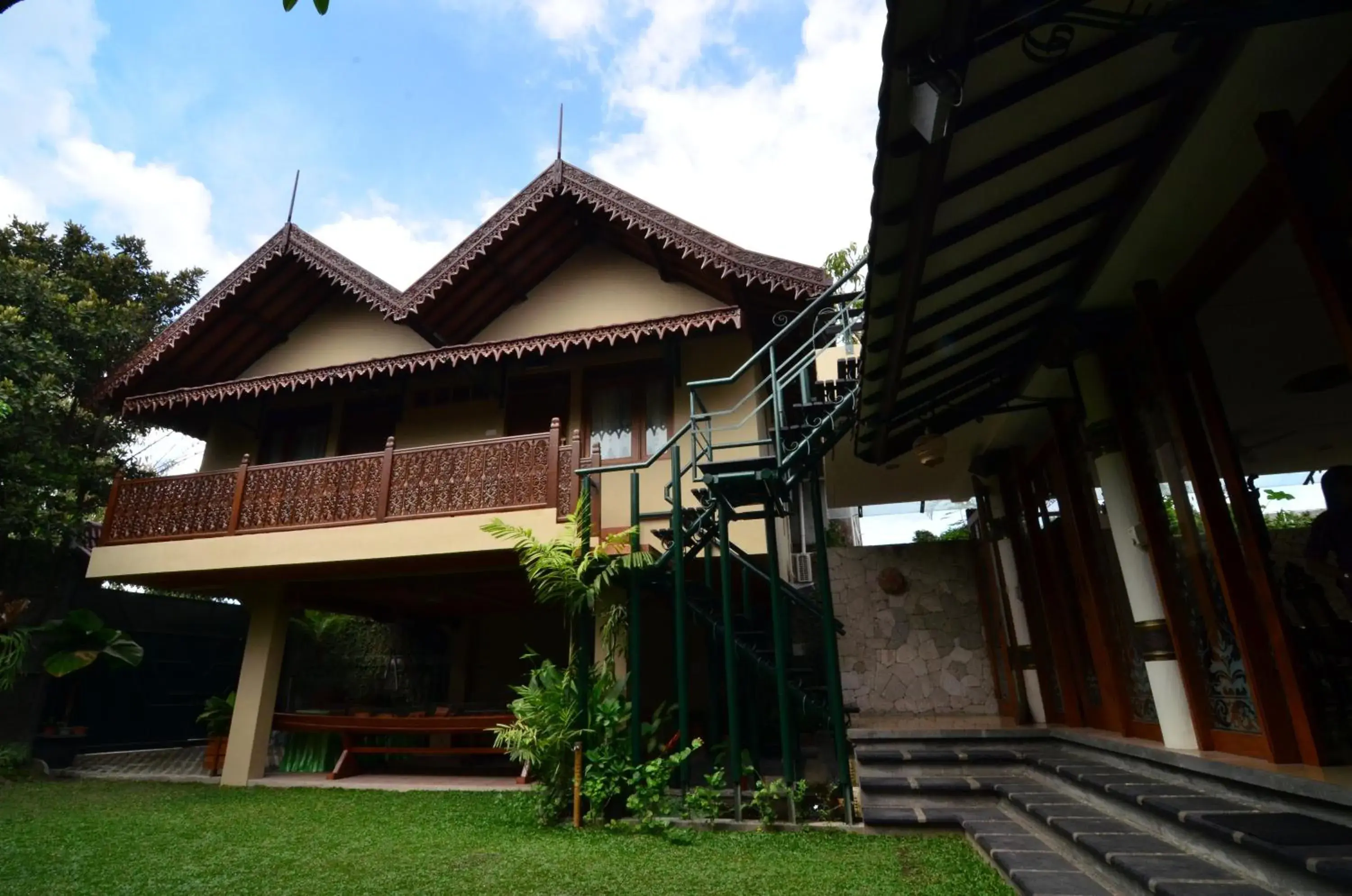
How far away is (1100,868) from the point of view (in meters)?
2.83

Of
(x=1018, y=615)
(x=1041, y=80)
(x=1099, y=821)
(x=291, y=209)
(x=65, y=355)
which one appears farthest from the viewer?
(x=65, y=355)

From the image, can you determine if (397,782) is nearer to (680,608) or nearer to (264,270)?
(680,608)

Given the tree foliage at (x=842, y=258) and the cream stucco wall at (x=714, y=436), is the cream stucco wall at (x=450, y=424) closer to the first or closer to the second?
the cream stucco wall at (x=714, y=436)

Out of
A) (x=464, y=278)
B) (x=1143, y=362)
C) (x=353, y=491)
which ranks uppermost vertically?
(x=464, y=278)

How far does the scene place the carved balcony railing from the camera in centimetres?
671

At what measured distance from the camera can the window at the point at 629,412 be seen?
782 cm

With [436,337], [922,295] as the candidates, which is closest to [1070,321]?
[922,295]

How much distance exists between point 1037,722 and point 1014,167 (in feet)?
16.8

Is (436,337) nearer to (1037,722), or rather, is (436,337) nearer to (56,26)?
(56,26)

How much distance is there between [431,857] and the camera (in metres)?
4.19

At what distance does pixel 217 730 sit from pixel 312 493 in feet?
13.1

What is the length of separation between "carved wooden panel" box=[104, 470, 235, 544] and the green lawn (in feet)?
8.98

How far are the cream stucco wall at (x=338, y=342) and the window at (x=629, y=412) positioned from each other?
256cm

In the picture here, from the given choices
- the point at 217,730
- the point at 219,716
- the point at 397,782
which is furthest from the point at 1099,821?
the point at 217,730
